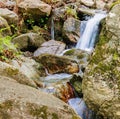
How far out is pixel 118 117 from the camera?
4.37 metres

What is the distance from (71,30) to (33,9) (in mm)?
1738

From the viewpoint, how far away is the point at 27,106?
8.87 feet

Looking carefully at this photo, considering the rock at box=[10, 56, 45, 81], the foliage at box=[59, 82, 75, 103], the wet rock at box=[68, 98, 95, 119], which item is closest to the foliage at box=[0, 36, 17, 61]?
the rock at box=[10, 56, 45, 81]

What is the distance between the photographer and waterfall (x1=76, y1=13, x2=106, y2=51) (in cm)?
1057

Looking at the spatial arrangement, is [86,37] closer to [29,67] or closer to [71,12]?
[71,12]

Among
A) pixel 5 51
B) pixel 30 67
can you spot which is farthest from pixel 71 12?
pixel 5 51

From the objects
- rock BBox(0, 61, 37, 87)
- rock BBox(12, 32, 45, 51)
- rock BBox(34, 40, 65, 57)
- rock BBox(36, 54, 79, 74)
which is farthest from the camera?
rock BBox(12, 32, 45, 51)

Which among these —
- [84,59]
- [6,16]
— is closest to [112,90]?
[84,59]

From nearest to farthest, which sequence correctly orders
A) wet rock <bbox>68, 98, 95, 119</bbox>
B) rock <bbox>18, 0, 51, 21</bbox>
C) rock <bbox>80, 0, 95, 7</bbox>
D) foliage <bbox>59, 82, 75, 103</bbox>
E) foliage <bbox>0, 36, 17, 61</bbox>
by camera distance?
1. wet rock <bbox>68, 98, 95, 119</bbox>
2. foliage <bbox>59, 82, 75, 103</bbox>
3. foliage <bbox>0, 36, 17, 61</bbox>
4. rock <bbox>18, 0, 51, 21</bbox>
5. rock <bbox>80, 0, 95, 7</bbox>

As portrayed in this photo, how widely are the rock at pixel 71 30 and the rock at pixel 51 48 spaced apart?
66 cm

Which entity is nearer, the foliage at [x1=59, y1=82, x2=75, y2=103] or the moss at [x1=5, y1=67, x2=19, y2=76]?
the moss at [x1=5, y1=67, x2=19, y2=76]

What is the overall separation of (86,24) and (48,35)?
1.58 metres

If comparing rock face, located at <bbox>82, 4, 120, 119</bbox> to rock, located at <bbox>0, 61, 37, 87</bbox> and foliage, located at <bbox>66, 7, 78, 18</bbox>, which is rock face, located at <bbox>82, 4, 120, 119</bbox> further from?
foliage, located at <bbox>66, 7, 78, 18</bbox>

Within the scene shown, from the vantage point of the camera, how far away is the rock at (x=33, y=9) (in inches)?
454
